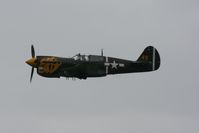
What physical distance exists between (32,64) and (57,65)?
216cm

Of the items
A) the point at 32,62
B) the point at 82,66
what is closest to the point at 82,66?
the point at 82,66

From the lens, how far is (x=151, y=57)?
228ft

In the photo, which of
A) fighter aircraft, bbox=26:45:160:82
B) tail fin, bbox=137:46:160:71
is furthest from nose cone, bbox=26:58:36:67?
tail fin, bbox=137:46:160:71

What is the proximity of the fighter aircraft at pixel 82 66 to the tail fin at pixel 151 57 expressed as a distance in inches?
44.6

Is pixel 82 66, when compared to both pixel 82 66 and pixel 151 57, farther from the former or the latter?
pixel 151 57

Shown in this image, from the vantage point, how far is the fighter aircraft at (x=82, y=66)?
210 feet

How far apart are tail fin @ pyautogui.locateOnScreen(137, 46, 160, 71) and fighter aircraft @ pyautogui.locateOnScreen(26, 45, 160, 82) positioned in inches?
44.6

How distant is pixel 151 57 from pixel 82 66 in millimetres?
7327

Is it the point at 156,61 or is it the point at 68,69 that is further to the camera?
the point at 156,61

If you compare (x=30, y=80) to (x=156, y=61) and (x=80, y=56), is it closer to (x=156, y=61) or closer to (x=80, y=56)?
(x=80, y=56)

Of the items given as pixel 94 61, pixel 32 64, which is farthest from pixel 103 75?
pixel 32 64

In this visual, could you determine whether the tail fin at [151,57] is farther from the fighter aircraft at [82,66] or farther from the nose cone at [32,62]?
the nose cone at [32,62]

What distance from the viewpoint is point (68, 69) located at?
63844mm

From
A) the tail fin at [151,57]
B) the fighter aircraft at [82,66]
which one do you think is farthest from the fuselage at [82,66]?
the tail fin at [151,57]
